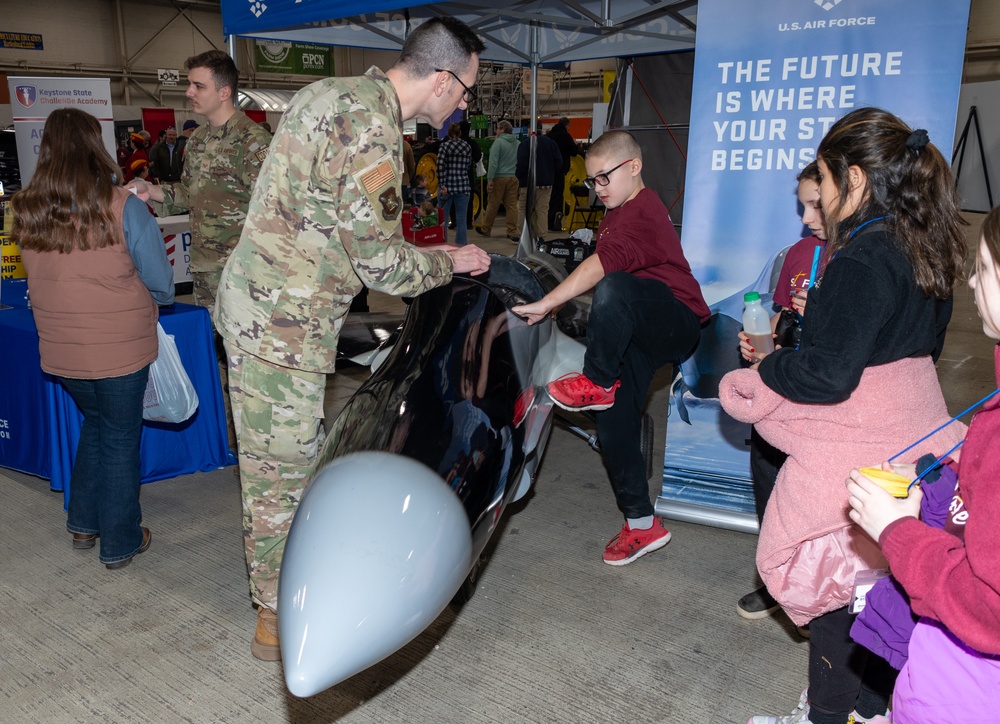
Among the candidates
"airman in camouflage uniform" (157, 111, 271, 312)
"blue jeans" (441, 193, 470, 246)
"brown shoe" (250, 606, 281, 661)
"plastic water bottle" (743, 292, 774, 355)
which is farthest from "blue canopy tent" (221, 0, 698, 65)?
"blue jeans" (441, 193, 470, 246)

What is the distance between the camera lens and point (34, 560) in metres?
3.03

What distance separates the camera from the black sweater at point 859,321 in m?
1.60

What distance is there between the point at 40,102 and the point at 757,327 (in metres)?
7.86

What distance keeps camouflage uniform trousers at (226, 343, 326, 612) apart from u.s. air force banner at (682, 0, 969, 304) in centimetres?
166

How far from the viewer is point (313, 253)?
209cm

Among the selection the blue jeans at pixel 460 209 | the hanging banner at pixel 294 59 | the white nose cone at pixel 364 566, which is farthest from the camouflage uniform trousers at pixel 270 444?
the hanging banner at pixel 294 59

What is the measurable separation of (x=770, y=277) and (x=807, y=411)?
4.18 ft

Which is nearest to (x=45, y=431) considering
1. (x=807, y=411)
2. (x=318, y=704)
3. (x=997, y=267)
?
(x=318, y=704)

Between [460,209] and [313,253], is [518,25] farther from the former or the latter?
[313,253]

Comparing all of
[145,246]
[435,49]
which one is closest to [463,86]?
[435,49]

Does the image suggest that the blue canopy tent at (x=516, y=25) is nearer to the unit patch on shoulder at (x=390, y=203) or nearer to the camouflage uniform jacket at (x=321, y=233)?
the camouflage uniform jacket at (x=321, y=233)

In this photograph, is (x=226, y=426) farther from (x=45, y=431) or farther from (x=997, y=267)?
(x=997, y=267)

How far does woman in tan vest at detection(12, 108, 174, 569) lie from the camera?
8.54 ft

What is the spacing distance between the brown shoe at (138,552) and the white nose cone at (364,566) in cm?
154
